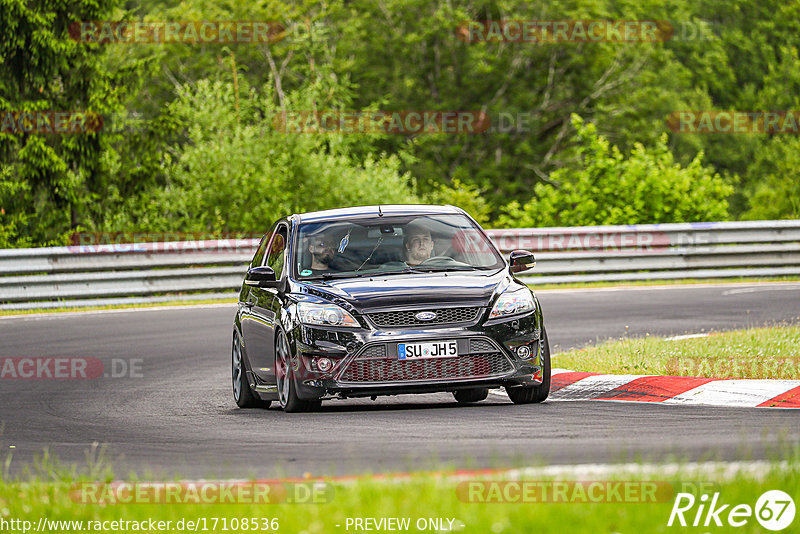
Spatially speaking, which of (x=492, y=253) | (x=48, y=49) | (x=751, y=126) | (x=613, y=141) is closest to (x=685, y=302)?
(x=492, y=253)

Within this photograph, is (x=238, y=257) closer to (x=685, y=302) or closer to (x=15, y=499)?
(x=685, y=302)

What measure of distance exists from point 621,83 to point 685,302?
3652cm

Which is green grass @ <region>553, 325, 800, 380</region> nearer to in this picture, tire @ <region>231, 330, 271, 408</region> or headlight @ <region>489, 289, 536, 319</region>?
headlight @ <region>489, 289, 536, 319</region>

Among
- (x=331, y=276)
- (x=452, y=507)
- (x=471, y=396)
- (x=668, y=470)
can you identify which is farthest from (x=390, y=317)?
(x=452, y=507)

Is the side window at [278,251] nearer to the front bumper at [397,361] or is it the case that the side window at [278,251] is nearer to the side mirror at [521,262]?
the front bumper at [397,361]

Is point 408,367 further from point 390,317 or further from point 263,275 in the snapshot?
point 263,275

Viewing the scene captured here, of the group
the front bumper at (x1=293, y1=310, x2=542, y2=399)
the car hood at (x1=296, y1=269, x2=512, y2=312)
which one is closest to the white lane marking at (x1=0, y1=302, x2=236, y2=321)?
the car hood at (x1=296, y1=269, x2=512, y2=312)

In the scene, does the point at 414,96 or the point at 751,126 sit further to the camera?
the point at 751,126

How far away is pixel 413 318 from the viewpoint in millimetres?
10000

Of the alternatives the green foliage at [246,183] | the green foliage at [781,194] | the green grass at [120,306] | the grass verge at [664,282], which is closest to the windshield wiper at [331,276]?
the green grass at [120,306]

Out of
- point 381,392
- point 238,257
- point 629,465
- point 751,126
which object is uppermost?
point 629,465

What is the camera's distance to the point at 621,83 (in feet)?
184

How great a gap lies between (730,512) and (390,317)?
4.83 metres

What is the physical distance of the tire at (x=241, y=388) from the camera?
11570 millimetres
